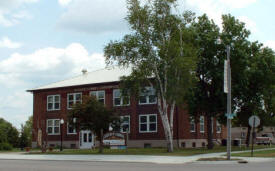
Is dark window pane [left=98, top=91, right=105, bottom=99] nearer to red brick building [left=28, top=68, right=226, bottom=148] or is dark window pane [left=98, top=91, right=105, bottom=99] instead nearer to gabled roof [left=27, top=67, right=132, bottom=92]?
red brick building [left=28, top=68, right=226, bottom=148]

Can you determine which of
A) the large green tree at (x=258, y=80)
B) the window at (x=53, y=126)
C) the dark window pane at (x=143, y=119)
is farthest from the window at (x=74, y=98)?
the large green tree at (x=258, y=80)

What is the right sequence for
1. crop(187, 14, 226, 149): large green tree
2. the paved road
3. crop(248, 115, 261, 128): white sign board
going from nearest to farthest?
the paved road < crop(248, 115, 261, 128): white sign board < crop(187, 14, 226, 149): large green tree

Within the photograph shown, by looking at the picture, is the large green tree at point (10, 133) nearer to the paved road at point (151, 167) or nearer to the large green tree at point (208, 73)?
the large green tree at point (208, 73)

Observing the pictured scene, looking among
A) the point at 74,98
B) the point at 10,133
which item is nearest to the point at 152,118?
the point at 74,98

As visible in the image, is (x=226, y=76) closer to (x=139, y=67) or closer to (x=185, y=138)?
(x=139, y=67)

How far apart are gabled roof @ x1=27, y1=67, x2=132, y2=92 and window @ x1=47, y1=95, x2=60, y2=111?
4.29ft

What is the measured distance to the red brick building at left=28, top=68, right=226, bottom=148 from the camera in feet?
156

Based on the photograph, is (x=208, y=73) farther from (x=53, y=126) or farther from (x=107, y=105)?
(x=53, y=126)

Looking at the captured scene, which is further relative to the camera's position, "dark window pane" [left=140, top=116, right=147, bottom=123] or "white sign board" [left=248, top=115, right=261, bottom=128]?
"dark window pane" [left=140, top=116, right=147, bottom=123]

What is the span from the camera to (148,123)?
47.9 m

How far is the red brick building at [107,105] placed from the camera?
156 ft

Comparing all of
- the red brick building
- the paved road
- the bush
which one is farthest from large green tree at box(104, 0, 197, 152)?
the bush

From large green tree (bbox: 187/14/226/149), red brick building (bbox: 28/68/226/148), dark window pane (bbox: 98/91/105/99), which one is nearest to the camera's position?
large green tree (bbox: 187/14/226/149)

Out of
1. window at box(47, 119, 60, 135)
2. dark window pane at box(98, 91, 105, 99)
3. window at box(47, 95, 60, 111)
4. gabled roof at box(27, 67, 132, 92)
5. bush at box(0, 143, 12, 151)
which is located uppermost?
gabled roof at box(27, 67, 132, 92)
